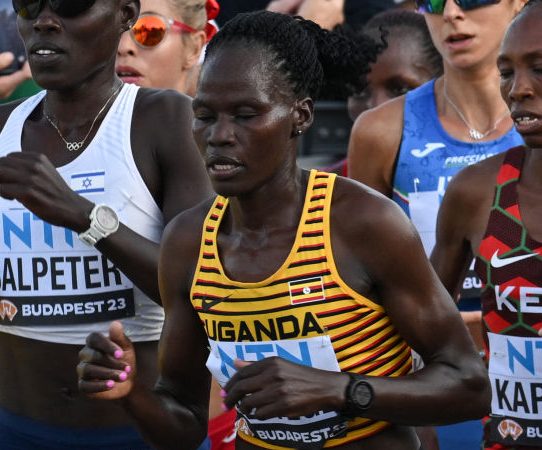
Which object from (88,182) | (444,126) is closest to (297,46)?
(88,182)

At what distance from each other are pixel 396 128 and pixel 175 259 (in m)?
2.04

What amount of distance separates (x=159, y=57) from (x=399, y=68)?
1499mm

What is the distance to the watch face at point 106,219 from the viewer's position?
417 centimetres

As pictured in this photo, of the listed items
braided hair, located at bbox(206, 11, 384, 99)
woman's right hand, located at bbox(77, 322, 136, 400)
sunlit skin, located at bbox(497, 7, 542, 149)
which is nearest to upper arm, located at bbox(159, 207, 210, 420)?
woman's right hand, located at bbox(77, 322, 136, 400)

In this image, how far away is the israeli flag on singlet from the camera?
4.38m

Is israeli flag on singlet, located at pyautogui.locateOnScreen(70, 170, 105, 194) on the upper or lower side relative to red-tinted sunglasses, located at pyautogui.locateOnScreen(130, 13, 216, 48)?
lower

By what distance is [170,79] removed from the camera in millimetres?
6234

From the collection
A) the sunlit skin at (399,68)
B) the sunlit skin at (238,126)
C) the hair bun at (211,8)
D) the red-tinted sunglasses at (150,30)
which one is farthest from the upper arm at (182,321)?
the sunlit skin at (399,68)

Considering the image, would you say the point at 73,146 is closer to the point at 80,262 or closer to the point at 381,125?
the point at 80,262

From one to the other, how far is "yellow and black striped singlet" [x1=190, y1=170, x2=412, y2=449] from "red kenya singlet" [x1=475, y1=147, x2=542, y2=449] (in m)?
0.64

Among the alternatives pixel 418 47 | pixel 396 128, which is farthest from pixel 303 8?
pixel 396 128

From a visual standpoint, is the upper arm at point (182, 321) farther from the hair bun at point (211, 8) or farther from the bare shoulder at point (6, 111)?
the hair bun at point (211, 8)

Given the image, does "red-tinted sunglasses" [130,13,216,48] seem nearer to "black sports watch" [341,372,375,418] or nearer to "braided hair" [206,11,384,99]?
"braided hair" [206,11,384,99]

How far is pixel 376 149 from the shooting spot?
5668 mm
